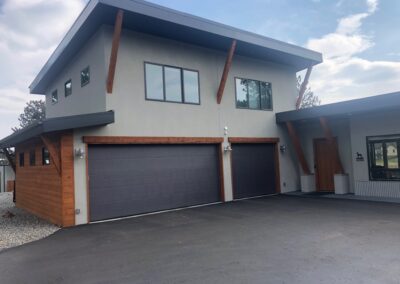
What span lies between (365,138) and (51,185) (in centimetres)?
1034

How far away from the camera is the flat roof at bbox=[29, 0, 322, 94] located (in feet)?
27.3

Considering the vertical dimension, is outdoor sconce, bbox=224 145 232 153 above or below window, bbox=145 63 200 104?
below

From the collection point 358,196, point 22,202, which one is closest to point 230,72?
point 358,196

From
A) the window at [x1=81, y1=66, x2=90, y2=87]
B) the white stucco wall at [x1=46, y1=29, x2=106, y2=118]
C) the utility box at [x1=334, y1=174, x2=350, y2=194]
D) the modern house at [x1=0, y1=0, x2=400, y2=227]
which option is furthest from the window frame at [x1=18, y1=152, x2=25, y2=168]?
the utility box at [x1=334, y1=174, x2=350, y2=194]

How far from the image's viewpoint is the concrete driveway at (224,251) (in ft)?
14.0

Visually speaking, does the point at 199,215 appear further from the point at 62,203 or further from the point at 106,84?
the point at 106,84

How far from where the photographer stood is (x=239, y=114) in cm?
1196

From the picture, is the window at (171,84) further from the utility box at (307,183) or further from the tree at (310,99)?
the tree at (310,99)

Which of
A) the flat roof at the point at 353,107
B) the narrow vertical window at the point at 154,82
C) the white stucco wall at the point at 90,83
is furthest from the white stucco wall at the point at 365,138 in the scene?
the white stucco wall at the point at 90,83

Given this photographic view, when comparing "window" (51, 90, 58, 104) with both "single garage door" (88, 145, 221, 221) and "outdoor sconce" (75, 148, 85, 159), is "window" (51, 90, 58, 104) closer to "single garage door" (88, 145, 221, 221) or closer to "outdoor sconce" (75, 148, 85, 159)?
"single garage door" (88, 145, 221, 221)

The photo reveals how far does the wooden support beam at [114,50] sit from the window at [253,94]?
5.11 meters

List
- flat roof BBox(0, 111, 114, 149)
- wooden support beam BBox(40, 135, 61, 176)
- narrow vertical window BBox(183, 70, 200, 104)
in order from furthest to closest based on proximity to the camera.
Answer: narrow vertical window BBox(183, 70, 200, 104) → wooden support beam BBox(40, 135, 61, 176) → flat roof BBox(0, 111, 114, 149)

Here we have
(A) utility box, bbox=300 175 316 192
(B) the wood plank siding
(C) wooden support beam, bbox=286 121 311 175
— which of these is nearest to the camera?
(B) the wood plank siding

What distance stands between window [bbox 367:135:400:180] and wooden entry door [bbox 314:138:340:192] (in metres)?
1.60
